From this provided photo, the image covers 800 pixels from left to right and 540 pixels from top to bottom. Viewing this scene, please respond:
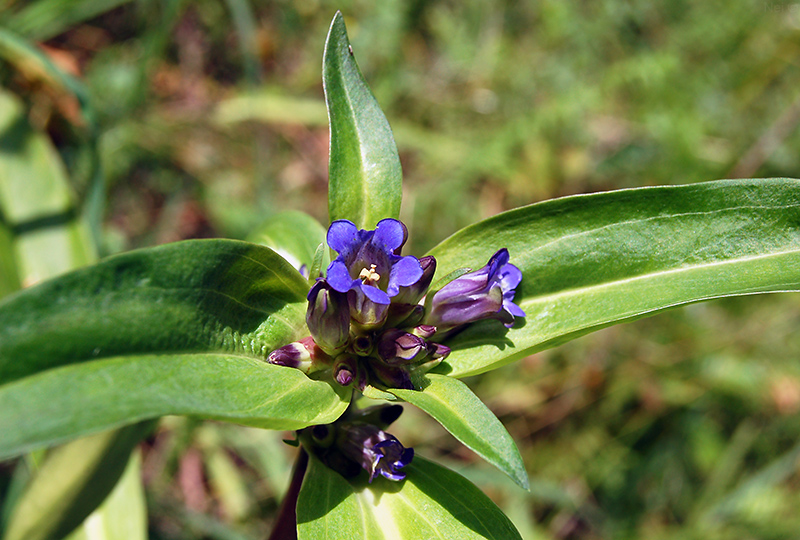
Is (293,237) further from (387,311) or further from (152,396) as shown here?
(152,396)

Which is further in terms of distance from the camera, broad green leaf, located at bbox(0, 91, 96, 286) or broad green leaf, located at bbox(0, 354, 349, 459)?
broad green leaf, located at bbox(0, 91, 96, 286)

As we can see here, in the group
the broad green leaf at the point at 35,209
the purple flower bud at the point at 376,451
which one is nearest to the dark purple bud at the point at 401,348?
the purple flower bud at the point at 376,451

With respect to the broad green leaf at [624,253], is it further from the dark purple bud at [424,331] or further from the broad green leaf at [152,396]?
the broad green leaf at [152,396]

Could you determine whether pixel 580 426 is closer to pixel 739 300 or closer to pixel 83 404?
pixel 739 300

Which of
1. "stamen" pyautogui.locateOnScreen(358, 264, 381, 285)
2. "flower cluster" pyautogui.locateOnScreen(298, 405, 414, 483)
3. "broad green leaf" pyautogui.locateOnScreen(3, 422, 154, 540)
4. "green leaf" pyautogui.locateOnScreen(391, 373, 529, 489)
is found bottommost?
"broad green leaf" pyautogui.locateOnScreen(3, 422, 154, 540)

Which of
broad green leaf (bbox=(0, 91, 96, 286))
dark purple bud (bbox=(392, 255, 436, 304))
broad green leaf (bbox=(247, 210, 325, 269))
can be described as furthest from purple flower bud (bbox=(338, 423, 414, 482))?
broad green leaf (bbox=(0, 91, 96, 286))

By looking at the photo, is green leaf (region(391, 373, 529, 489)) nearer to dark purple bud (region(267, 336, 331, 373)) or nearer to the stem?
dark purple bud (region(267, 336, 331, 373))

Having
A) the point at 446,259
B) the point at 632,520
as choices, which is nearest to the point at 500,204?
the point at 632,520
